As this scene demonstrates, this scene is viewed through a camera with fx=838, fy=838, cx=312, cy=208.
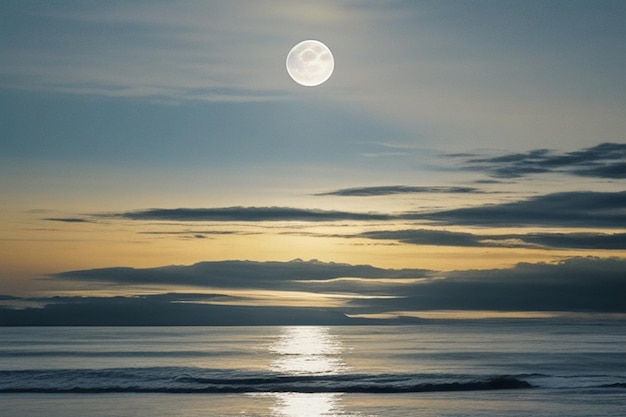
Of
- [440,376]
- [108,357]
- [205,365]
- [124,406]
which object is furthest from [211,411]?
[108,357]

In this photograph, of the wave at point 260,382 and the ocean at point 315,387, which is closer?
the ocean at point 315,387

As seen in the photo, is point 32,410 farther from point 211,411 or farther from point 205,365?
point 205,365

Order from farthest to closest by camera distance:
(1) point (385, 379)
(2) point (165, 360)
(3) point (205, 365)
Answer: (2) point (165, 360) < (3) point (205, 365) < (1) point (385, 379)

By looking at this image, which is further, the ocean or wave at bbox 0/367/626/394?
wave at bbox 0/367/626/394

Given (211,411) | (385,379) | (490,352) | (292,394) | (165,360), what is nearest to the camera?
(211,411)

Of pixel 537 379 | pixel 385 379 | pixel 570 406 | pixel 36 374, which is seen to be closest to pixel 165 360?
pixel 36 374

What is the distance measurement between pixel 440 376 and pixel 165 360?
103ft

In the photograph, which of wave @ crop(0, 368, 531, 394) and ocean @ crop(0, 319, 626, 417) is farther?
wave @ crop(0, 368, 531, 394)

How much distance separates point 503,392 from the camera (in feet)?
166

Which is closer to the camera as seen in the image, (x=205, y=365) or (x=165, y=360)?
(x=205, y=365)

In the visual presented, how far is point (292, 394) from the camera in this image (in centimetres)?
5003

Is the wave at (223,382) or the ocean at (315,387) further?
the wave at (223,382)

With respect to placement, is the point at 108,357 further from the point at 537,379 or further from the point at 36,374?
the point at 537,379

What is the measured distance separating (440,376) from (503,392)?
9.83m
